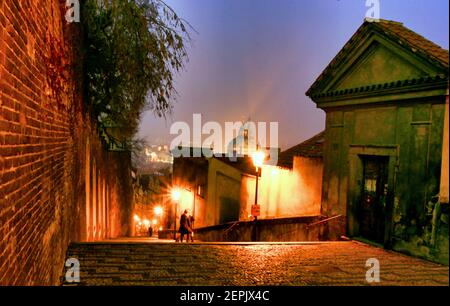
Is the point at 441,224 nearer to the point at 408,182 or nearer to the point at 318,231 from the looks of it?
the point at 408,182

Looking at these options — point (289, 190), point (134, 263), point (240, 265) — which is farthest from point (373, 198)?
point (289, 190)

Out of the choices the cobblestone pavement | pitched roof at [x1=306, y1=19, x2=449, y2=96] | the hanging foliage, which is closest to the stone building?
pitched roof at [x1=306, y1=19, x2=449, y2=96]

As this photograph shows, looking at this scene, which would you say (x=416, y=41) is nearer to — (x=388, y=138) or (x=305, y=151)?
(x=388, y=138)

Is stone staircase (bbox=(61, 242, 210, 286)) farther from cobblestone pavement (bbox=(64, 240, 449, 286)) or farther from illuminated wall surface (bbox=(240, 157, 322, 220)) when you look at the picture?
illuminated wall surface (bbox=(240, 157, 322, 220))

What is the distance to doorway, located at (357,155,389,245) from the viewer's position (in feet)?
29.5

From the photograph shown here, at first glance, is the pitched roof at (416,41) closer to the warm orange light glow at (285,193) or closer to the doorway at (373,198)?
the doorway at (373,198)

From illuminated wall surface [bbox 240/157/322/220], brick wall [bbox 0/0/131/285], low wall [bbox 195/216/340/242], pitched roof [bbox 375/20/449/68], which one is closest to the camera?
brick wall [bbox 0/0/131/285]

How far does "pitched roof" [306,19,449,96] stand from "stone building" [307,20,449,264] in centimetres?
2

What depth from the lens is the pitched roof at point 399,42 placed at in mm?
7232

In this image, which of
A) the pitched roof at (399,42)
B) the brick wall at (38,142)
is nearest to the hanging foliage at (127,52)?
the brick wall at (38,142)

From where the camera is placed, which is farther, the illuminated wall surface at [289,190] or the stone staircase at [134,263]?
the illuminated wall surface at [289,190]

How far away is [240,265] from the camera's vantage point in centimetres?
627

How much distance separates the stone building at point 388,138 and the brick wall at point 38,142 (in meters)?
6.43
